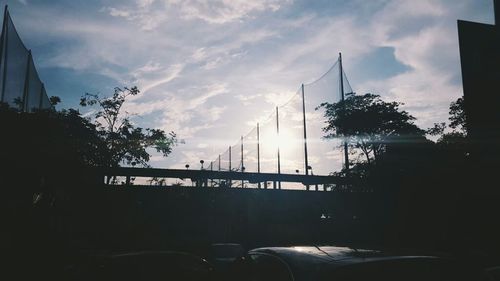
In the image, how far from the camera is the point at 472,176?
1591 cm

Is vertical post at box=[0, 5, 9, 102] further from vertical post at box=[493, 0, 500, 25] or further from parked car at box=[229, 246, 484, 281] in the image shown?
vertical post at box=[493, 0, 500, 25]

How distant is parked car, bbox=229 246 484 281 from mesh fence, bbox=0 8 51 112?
2224cm

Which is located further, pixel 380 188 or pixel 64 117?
pixel 64 117

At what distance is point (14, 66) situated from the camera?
2278 centimetres

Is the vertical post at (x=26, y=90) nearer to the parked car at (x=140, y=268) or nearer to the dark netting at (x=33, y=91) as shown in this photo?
the dark netting at (x=33, y=91)

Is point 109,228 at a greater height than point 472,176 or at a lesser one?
lesser

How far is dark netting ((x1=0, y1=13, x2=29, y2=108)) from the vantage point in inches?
840

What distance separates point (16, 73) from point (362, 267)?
2587 centimetres

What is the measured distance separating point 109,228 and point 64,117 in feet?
40.1

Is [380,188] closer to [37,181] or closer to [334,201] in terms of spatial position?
[334,201]

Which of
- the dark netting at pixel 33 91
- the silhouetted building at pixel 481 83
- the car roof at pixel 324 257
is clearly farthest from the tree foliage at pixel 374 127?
the car roof at pixel 324 257

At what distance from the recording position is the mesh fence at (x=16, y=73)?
2102cm

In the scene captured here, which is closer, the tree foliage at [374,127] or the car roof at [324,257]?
the car roof at [324,257]

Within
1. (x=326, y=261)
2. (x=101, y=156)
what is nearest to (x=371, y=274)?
(x=326, y=261)
